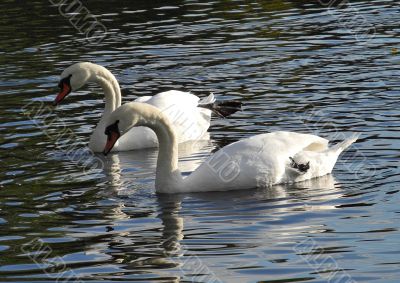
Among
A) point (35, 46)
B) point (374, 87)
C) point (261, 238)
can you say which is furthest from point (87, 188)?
point (35, 46)

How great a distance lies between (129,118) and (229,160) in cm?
112

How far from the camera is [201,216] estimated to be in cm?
1155

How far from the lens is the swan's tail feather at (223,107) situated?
1593cm

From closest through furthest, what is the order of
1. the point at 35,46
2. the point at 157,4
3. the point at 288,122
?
the point at 288,122 → the point at 35,46 → the point at 157,4

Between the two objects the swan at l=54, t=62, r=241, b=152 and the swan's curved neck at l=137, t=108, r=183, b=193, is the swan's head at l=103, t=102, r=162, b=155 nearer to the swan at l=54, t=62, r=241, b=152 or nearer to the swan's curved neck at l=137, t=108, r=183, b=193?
the swan's curved neck at l=137, t=108, r=183, b=193

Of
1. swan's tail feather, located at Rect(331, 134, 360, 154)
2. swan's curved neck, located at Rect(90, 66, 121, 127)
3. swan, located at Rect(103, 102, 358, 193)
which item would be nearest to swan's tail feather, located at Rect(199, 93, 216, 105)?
swan's curved neck, located at Rect(90, 66, 121, 127)

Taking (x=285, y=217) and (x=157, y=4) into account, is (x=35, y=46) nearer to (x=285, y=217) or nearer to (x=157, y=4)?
(x=157, y=4)

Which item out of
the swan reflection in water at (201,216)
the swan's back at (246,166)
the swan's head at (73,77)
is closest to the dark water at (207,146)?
the swan reflection in water at (201,216)

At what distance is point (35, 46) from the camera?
21625mm

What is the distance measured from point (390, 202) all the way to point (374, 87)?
5.53 m

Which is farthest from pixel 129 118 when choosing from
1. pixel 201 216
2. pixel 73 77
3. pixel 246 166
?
pixel 73 77

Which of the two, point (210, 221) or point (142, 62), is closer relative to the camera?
point (210, 221)

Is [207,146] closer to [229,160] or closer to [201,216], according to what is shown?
[229,160]

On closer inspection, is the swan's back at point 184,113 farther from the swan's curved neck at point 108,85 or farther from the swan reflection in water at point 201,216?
the swan reflection in water at point 201,216
